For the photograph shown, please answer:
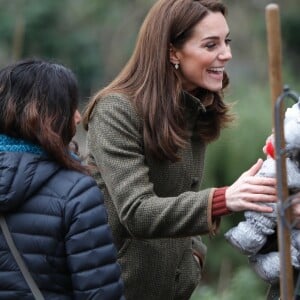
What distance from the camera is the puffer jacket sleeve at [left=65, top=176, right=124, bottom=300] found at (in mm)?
3428

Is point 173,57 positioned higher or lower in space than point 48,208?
higher

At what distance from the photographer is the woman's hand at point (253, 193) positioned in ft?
10.9

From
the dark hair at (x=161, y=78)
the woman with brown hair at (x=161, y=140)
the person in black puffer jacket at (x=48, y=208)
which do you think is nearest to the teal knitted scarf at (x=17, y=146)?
the person in black puffer jacket at (x=48, y=208)

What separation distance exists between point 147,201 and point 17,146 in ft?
1.56

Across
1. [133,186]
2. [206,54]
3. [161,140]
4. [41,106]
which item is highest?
[206,54]

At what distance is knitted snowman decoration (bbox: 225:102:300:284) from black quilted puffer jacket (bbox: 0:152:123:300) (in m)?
0.43

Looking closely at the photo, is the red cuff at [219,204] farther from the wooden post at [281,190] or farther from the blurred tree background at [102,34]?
the blurred tree background at [102,34]

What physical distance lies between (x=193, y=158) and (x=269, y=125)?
553cm

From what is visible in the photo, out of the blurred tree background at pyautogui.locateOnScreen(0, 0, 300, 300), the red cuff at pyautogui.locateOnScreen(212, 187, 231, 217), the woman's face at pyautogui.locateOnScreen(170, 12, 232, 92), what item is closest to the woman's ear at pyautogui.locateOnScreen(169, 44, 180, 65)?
the woman's face at pyautogui.locateOnScreen(170, 12, 232, 92)

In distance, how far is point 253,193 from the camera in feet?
11.0

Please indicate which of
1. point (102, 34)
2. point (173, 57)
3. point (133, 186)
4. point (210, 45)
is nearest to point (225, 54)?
point (210, 45)

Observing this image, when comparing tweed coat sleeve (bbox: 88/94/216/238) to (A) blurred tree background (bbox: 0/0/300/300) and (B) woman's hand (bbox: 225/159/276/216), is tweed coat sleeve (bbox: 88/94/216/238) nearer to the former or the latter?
(B) woman's hand (bbox: 225/159/276/216)

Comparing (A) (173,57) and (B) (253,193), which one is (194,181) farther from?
(B) (253,193)

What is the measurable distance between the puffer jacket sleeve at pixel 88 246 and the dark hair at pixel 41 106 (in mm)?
133
